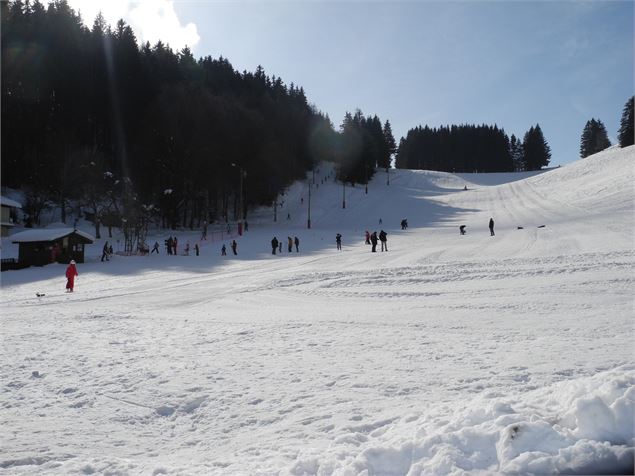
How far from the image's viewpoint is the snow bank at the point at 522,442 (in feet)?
11.5

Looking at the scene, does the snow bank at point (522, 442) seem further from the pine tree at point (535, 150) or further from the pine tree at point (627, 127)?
the pine tree at point (535, 150)

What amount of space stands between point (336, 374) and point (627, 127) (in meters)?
109

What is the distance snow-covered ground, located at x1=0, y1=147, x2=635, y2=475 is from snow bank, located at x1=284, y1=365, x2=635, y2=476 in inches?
0.6

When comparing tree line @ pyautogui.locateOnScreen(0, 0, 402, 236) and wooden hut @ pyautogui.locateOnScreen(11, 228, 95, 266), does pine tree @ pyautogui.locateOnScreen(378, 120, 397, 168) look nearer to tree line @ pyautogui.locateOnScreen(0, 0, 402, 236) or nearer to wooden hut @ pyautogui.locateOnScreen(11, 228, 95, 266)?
tree line @ pyautogui.locateOnScreen(0, 0, 402, 236)

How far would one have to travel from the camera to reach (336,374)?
6.46 metres

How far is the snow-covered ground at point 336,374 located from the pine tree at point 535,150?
120 meters

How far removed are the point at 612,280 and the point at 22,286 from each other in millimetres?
24242

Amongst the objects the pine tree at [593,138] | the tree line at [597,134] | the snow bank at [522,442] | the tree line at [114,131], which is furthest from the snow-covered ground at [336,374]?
the pine tree at [593,138]

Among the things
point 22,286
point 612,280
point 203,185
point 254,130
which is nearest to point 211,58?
point 254,130

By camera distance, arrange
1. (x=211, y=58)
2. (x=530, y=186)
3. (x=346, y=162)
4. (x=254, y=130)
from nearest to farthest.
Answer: (x=254, y=130)
(x=530, y=186)
(x=346, y=162)
(x=211, y=58)

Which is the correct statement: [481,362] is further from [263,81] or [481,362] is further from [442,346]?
[263,81]

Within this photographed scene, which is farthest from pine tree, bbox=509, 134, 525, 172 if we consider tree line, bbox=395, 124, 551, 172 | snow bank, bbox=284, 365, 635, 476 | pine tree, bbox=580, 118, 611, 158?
snow bank, bbox=284, 365, 635, 476

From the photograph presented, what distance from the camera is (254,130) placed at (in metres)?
63.4

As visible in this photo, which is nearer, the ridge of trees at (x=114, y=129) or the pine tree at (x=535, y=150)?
the ridge of trees at (x=114, y=129)
